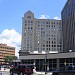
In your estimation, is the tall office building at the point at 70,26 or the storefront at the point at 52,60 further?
the tall office building at the point at 70,26

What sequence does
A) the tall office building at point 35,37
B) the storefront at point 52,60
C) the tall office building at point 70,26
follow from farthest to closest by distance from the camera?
the tall office building at point 35,37 < the tall office building at point 70,26 < the storefront at point 52,60

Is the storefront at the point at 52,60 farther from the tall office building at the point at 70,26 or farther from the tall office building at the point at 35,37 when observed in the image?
the tall office building at the point at 35,37

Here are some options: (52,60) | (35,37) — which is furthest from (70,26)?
(35,37)

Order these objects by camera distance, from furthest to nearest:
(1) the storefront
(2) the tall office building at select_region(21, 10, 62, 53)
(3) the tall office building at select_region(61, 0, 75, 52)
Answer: (2) the tall office building at select_region(21, 10, 62, 53), (3) the tall office building at select_region(61, 0, 75, 52), (1) the storefront

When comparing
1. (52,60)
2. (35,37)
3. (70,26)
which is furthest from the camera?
(35,37)

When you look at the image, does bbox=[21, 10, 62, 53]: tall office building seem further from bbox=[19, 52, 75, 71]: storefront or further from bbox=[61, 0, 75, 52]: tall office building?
bbox=[19, 52, 75, 71]: storefront

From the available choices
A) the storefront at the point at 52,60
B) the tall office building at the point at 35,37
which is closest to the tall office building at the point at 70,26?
the storefront at the point at 52,60

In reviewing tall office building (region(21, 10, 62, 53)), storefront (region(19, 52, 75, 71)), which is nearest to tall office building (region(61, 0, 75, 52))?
storefront (region(19, 52, 75, 71))

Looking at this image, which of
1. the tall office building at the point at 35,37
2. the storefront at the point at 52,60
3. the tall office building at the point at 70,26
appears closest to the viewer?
the storefront at the point at 52,60

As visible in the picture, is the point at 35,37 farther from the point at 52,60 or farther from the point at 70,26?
the point at 52,60

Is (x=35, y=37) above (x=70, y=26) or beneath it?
above

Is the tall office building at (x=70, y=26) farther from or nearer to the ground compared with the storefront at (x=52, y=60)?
farther from the ground

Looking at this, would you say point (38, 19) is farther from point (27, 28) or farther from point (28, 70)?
point (28, 70)

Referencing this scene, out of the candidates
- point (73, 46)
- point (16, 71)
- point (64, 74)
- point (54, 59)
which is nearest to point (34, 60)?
point (54, 59)
